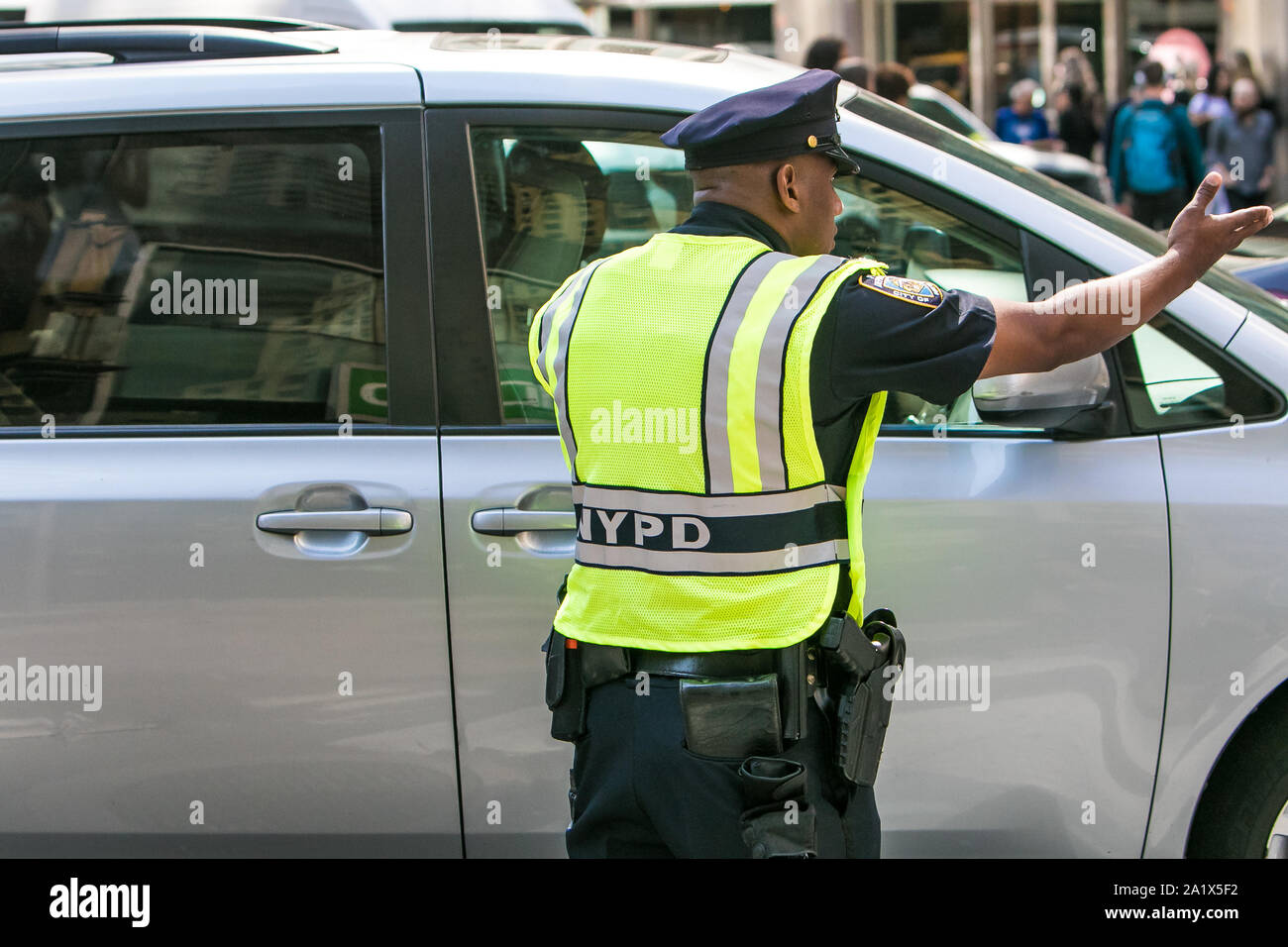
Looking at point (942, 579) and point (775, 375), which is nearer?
point (775, 375)

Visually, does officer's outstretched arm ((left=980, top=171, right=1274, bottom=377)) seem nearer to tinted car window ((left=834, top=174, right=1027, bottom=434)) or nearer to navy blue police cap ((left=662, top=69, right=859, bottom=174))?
navy blue police cap ((left=662, top=69, right=859, bottom=174))

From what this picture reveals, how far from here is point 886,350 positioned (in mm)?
2006

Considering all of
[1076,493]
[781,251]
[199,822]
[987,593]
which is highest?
[781,251]

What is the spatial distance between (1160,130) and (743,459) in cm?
948

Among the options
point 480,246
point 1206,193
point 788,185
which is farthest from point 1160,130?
point 788,185

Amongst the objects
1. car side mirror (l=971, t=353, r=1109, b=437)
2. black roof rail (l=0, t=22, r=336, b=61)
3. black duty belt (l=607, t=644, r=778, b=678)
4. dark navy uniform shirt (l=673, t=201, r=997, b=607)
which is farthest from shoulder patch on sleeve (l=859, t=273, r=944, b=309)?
black roof rail (l=0, t=22, r=336, b=61)

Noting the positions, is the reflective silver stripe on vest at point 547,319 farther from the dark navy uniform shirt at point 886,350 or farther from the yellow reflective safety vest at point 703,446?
the dark navy uniform shirt at point 886,350

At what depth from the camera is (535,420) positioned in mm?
2717

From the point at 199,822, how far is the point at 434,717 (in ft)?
1.59

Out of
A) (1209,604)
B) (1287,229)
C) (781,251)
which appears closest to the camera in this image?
(781,251)

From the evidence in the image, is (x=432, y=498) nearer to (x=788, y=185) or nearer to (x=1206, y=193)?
(x=788, y=185)

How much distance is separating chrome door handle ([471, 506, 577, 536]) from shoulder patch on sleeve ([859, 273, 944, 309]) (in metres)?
0.80

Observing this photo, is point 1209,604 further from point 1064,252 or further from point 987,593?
point 1064,252

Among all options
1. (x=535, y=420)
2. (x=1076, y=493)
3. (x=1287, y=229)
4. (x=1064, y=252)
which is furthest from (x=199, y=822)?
(x=1287, y=229)
